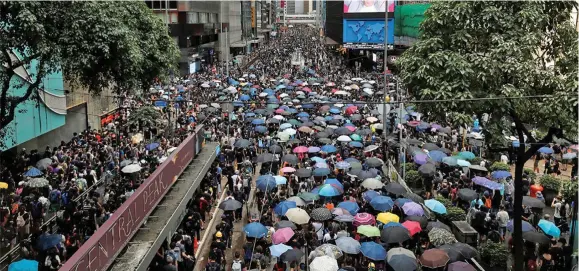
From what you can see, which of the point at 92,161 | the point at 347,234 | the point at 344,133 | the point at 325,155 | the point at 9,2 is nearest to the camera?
the point at 9,2

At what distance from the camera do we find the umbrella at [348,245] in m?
12.5

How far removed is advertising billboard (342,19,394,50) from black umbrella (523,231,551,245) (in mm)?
47260

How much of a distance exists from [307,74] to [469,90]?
A: 126 feet

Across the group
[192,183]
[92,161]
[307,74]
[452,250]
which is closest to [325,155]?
[192,183]

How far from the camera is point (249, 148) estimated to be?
75.2 ft

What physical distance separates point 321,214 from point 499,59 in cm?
580

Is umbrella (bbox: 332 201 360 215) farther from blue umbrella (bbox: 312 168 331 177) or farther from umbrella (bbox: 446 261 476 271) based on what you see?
umbrella (bbox: 446 261 476 271)

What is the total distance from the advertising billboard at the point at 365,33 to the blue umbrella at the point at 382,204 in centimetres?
4581

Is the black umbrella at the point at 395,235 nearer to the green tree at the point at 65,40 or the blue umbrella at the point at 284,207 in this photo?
the blue umbrella at the point at 284,207

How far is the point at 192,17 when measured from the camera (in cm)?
5550

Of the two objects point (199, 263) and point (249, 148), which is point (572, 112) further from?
point (249, 148)

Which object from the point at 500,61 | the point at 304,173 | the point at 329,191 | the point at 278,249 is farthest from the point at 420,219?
the point at 304,173

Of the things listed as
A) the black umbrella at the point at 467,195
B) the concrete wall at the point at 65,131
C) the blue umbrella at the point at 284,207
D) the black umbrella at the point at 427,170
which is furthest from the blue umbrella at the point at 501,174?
the concrete wall at the point at 65,131

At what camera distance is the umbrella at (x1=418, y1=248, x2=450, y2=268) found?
11359 mm
